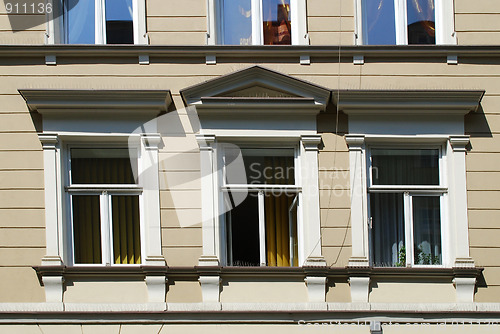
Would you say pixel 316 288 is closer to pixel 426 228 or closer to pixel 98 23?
pixel 426 228

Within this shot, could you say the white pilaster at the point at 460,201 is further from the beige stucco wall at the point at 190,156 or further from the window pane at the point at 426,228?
the window pane at the point at 426,228

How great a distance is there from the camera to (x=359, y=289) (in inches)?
439

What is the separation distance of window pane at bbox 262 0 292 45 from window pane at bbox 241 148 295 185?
171 cm

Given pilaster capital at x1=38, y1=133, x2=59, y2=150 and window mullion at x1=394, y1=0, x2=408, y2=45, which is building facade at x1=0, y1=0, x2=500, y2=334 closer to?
pilaster capital at x1=38, y1=133, x2=59, y2=150

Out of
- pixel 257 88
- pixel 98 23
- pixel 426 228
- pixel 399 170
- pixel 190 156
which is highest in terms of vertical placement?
pixel 98 23

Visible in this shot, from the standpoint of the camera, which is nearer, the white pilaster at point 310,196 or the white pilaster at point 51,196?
the white pilaster at point 51,196

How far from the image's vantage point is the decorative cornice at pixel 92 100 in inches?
439

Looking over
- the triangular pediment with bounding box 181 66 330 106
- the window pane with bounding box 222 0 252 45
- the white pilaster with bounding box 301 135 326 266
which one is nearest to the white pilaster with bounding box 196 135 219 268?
the triangular pediment with bounding box 181 66 330 106

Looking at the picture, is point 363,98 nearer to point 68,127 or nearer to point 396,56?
point 396,56

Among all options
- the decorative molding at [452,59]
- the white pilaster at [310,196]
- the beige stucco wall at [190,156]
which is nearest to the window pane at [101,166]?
the beige stucco wall at [190,156]

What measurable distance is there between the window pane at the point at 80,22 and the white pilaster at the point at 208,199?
2365mm

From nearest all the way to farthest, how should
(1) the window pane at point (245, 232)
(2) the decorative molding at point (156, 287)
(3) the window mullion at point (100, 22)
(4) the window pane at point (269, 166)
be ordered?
(2) the decorative molding at point (156, 287), (1) the window pane at point (245, 232), (4) the window pane at point (269, 166), (3) the window mullion at point (100, 22)

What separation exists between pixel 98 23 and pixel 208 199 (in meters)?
3.18

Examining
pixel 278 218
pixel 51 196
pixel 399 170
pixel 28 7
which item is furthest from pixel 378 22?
pixel 51 196
